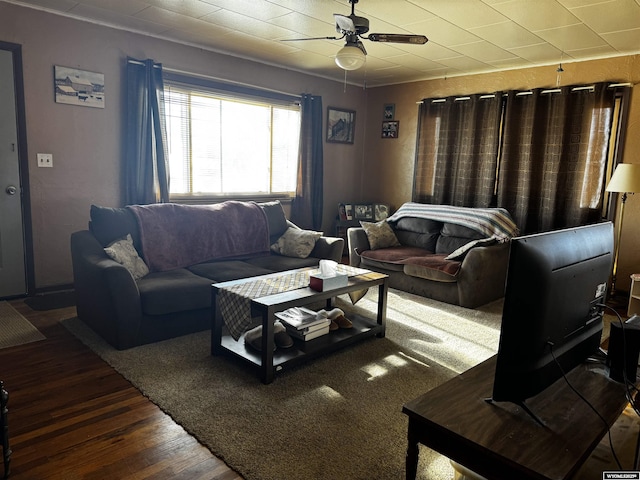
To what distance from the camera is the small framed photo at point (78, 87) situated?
3.94 metres

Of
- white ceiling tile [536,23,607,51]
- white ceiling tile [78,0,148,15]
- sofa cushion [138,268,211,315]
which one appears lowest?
sofa cushion [138,268,211,315]

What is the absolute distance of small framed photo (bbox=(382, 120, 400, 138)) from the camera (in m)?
6.34

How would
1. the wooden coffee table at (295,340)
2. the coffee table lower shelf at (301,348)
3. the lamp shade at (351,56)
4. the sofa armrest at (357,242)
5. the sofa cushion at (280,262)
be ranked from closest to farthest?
the wooden coffee table at (295,340)
the coffee table lower shelf at (301,348)
the lamp shade at (351,56)
the sofa cushion at (280,262)
the sofa armrest at (357,242)

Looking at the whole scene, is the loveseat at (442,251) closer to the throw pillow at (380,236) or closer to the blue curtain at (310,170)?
the throw pillow at (380,236)

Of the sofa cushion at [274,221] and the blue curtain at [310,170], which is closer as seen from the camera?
the sofa cushion at [274,221]

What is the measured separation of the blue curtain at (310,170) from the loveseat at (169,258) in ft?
4.57

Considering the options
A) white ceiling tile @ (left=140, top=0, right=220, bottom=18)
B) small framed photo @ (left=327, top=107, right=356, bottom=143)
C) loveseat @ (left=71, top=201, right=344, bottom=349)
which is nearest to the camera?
loveseat @ (left=71, top=201, right=344, bottom=349)

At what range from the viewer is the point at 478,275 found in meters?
4.12

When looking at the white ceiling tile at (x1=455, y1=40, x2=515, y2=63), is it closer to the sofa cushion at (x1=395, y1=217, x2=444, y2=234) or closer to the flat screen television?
the sofa cushion at (x1=395, y1=217, x2=444, y2=234)

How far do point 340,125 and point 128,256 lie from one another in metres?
3.93

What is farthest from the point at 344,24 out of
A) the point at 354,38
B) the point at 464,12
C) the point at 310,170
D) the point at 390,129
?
the point at 390,129

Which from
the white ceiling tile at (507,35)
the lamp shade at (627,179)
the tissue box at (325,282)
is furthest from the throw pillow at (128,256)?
the lamp shade at (627,179)

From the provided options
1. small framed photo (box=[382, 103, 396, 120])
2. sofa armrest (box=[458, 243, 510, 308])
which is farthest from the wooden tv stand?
small framed photo (box=[382, 103, 396, 120])

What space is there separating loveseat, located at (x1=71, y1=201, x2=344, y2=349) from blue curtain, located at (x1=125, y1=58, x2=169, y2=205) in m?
0.71
